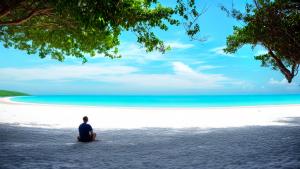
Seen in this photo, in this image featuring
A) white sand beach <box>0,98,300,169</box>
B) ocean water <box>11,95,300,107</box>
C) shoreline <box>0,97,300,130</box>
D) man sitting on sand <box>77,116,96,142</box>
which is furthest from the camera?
ocean water <box>11,95,300,107</box>

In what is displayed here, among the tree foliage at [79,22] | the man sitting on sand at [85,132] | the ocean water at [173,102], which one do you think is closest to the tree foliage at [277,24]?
the tree foliage at [79,22]

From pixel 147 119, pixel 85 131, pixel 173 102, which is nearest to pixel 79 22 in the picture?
pixel 85 131

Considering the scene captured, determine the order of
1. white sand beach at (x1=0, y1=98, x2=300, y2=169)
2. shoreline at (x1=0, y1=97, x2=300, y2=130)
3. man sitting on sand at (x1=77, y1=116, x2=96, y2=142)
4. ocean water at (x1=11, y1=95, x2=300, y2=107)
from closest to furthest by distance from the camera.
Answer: white sand beach at (x1=0, y1=98, x2=300, y2=169) → man sitting on sand at (x1=77, y1=116, x2=96, y2=142) → shoreline at (x1=0, y1=97, x2=300, y2=130) → ocean water at (x1=11, y1=95, x2=300, y2=107)

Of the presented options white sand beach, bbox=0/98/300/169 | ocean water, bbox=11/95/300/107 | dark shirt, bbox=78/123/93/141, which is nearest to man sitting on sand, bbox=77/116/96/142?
dark shirt, bbox=78/123/93/141

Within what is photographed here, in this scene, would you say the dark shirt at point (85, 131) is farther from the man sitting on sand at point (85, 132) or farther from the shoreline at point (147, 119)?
the shoreline at point (147, 119)

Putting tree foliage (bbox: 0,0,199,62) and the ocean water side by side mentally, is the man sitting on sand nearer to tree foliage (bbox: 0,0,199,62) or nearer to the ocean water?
tree foliage (bbox: 0,0,199,62)

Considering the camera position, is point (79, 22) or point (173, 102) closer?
point (79, 22)

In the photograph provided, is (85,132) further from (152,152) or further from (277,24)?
(277,24)

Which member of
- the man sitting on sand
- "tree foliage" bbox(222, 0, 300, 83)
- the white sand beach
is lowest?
the white sand beach

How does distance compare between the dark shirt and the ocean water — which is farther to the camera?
the ocean water

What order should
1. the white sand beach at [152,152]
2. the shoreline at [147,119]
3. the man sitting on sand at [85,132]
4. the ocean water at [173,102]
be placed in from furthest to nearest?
the ocean water at [173,102] → the shoreline at [147,119] → the man sitting on sand at [85,132] → the white sand beach at [152,152]

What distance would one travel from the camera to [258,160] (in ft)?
32.8

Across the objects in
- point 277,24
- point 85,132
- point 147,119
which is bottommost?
point 85,132

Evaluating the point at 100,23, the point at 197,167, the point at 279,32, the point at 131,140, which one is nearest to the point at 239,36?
the point at 279,32
